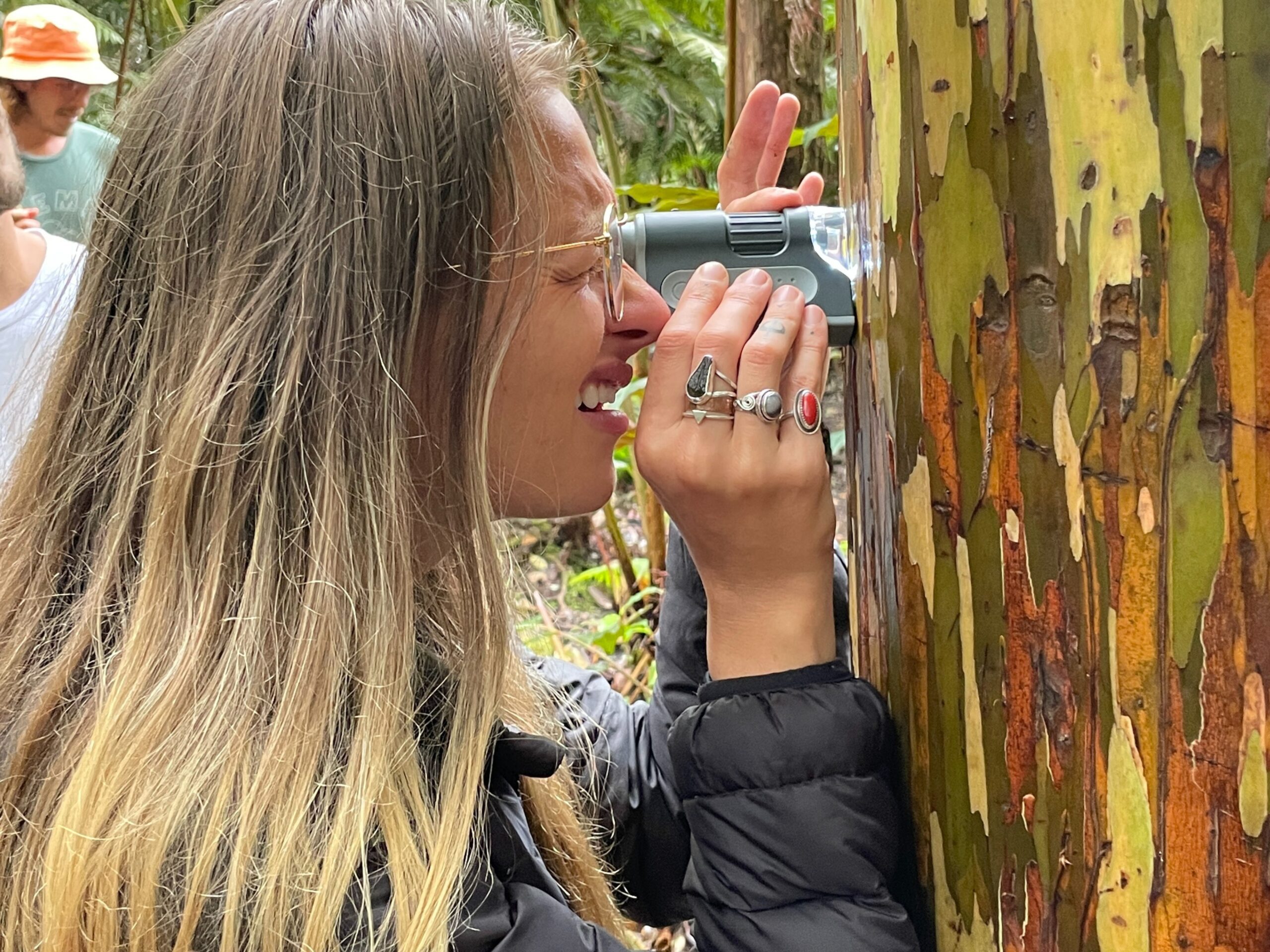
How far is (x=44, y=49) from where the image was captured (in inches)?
139

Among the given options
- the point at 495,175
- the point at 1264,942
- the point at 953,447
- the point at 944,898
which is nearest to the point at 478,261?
the point at 495,175

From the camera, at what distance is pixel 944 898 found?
97cm

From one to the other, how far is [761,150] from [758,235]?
0.40m

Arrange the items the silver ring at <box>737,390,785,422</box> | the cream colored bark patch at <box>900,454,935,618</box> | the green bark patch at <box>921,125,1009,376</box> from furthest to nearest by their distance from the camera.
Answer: the silver ring at <box>737,390,785,422</box>, the cream colored bark patch at <box>900,454,935,618</box>, the green bark patch at <box>921,125,1009,376</box>

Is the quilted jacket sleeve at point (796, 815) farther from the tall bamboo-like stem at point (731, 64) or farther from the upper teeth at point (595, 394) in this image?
the tall bamboo-like stem at point (731, 64)

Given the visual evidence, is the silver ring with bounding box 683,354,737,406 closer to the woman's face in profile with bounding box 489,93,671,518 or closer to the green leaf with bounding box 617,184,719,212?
the woman's face in profile with bounding box 489,93,671,518

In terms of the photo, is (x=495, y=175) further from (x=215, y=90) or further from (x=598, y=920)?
(x=598, y=920)

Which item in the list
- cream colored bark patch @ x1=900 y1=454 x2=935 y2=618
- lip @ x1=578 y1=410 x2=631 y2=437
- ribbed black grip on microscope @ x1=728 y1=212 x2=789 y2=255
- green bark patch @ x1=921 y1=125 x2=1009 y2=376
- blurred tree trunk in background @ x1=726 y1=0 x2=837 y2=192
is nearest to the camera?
green bark patch @ x1=921 y1=125 x2=1009 y2=376

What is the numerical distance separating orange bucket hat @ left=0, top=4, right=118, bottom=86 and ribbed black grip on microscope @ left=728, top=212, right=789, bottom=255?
3.21 m

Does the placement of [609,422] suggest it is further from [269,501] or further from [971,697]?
[971,697]

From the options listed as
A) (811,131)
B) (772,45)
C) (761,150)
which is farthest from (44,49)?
(761,150)

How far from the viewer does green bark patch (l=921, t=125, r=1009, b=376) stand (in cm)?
82

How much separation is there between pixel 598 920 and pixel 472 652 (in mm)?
458

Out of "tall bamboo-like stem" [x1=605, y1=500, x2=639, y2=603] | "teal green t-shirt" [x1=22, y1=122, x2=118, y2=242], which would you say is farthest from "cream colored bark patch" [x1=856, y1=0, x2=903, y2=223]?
"teal green t-shirt" [x1=22, y1=122, x2=118, y2=242]
